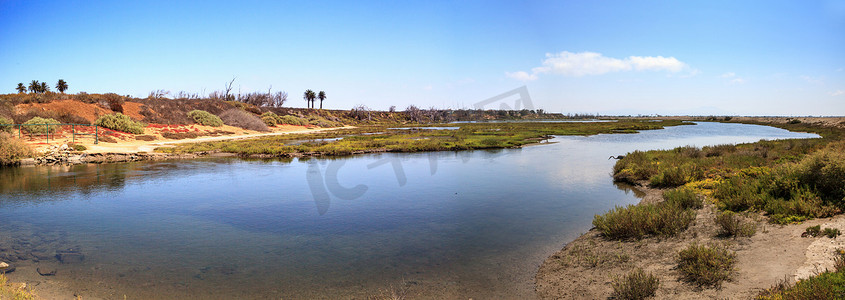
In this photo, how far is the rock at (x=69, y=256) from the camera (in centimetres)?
988

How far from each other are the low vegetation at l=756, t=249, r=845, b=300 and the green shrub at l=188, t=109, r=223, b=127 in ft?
229

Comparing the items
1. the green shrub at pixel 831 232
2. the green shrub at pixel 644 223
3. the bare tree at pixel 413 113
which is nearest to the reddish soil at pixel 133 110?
the green shrub at pixel 644 223

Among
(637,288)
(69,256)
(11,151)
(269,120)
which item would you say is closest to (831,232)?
(637,288)

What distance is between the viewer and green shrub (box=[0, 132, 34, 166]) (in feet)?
89.8

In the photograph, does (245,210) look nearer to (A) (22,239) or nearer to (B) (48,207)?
(A) (22,239)

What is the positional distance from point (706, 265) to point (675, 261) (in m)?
0.84

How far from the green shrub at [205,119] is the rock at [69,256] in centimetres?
5915

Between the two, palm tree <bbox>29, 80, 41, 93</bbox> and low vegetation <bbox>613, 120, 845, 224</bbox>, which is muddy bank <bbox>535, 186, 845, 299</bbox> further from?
palm tree <bbox>29, 80, 41, 93</bbox>

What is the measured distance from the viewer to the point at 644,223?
406 inches

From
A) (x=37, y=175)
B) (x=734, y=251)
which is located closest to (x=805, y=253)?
(x=734, y=251)

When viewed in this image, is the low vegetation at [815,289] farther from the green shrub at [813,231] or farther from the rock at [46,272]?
the rock at [46,272]

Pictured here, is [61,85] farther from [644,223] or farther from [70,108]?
[644,223]

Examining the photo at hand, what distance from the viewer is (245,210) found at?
15.5 m

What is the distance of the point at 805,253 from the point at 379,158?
92.4ft
